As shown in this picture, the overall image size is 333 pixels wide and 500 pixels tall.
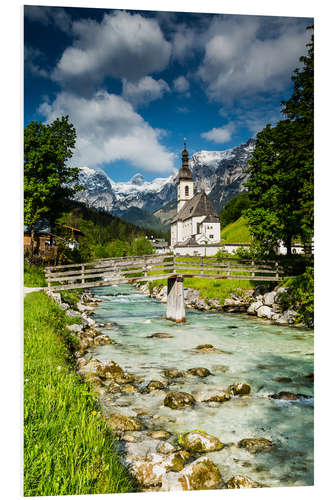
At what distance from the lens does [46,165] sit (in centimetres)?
654

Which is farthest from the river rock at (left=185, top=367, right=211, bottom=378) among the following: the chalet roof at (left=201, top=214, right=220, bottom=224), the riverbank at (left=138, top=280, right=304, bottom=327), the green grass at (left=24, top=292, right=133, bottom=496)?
the chalet roof at (left=201, top=214, right=220, bottom=224)

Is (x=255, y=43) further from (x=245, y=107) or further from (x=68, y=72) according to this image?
(x=68, y=72)

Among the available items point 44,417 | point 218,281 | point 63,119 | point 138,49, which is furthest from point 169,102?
point 218,281

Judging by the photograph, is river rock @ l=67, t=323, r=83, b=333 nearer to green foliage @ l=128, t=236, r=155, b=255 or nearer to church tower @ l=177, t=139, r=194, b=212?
green foliage @ l=128, t=236, r=155, b=255

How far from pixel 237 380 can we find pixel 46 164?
5890mm

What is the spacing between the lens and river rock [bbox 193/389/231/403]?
5.57 metres

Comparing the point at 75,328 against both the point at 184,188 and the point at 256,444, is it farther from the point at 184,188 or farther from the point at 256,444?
the point at 184,188

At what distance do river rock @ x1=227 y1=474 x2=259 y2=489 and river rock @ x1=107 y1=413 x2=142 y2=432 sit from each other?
1534 millimetres

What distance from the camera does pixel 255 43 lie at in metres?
5.35

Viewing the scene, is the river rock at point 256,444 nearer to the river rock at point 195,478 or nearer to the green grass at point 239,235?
the river rock at point 195,478

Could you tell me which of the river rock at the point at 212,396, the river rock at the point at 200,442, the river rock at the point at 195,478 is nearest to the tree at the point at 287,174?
the river rock at the point at 212,396

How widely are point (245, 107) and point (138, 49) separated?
7.12 feet

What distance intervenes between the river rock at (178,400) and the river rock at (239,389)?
858mm

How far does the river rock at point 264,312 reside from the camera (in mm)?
13312
